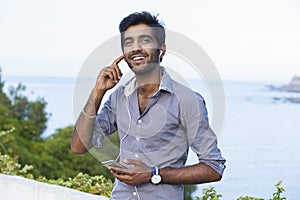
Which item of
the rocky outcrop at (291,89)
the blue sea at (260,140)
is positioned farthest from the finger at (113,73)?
the rocky outcrop at (291,89)

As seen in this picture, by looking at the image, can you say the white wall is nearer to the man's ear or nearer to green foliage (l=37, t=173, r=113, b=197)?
green foliage (l=37, t=173, r=113, b=197)

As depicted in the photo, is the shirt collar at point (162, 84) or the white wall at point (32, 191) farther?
the white wall at point (32, 191)

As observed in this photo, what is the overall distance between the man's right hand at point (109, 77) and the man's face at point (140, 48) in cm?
5

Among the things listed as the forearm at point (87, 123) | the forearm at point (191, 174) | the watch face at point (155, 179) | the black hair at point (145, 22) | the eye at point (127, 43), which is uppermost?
the black hair at point (145, 22)

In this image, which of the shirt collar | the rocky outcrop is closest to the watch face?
the shirt collar

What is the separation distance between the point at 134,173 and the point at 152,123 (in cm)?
16

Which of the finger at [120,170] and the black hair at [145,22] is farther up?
the black hair at [145,22]

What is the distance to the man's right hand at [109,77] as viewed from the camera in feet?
5.60

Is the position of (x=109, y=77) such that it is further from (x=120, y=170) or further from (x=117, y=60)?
(x=120, y=170)

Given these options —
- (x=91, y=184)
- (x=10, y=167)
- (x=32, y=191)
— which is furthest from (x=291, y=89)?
(x=32, y=191)

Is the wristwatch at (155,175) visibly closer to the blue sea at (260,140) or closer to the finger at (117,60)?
the finger at (117,60)

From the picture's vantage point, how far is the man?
1637 mm

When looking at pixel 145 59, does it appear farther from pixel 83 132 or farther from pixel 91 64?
pixel 83 132

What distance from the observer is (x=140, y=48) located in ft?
5.41
